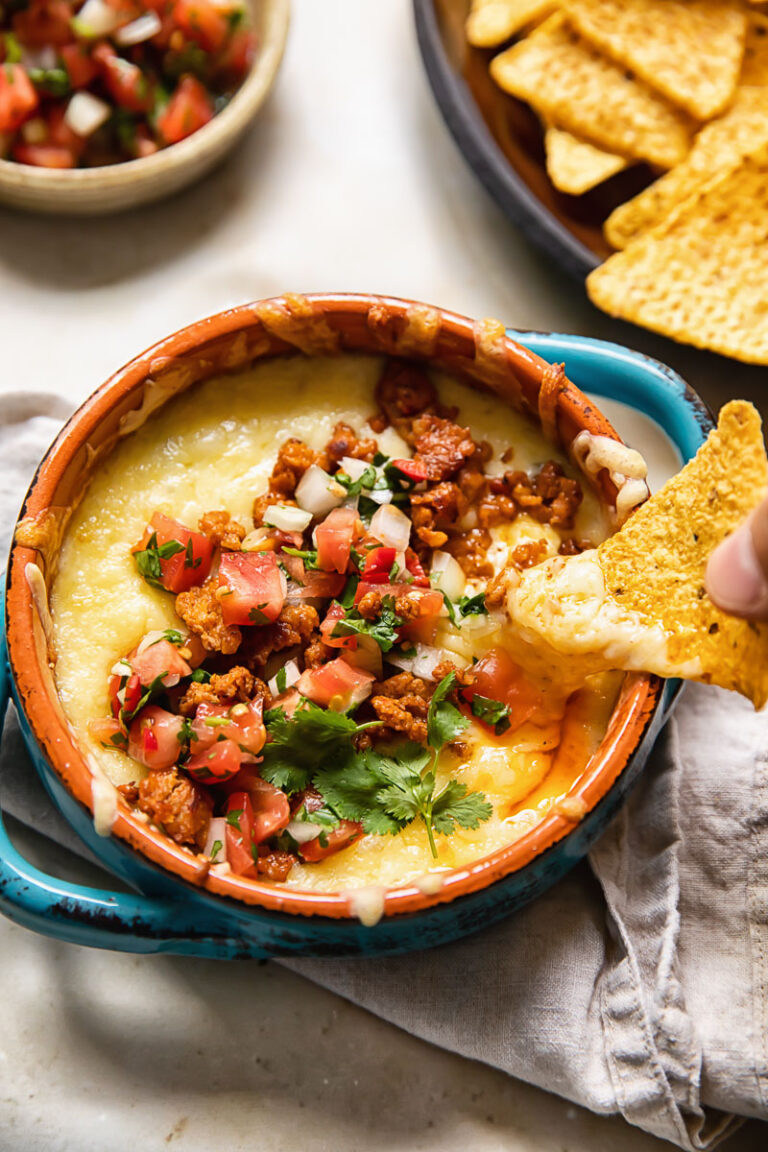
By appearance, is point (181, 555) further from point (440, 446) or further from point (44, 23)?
point (44, 23)

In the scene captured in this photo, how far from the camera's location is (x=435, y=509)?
2283mm

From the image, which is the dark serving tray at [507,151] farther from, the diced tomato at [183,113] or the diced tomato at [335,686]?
the diced tomato at [335,686]

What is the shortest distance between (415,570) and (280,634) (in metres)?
0.30

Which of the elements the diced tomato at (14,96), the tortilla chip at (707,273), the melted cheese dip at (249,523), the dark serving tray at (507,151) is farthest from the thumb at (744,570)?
the diced tomato at (14,96)

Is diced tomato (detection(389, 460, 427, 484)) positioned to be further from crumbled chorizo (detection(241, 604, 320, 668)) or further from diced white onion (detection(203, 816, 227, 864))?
diced white onion (detection(203, 816, 227, 864))

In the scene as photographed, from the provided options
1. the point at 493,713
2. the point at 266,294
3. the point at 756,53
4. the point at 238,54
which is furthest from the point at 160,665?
the point at 756,53

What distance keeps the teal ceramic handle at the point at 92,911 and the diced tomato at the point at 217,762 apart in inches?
10.4

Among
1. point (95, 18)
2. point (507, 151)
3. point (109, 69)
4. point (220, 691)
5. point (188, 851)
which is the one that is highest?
point (95, 18)

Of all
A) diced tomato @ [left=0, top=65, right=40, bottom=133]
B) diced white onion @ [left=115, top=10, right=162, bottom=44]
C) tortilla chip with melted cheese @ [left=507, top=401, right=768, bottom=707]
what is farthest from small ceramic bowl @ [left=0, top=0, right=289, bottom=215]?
tortilla chip with melted cheese @ [left=507, top=401, right=768, bottom=707]

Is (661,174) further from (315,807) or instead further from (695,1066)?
(695,1066)

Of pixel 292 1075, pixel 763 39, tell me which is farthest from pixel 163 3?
pixel 292 1075

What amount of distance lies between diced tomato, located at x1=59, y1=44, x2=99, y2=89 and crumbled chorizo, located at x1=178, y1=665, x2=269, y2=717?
5.86 ft

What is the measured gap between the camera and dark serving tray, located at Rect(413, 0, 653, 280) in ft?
9.01

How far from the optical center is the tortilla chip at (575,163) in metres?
2.85
